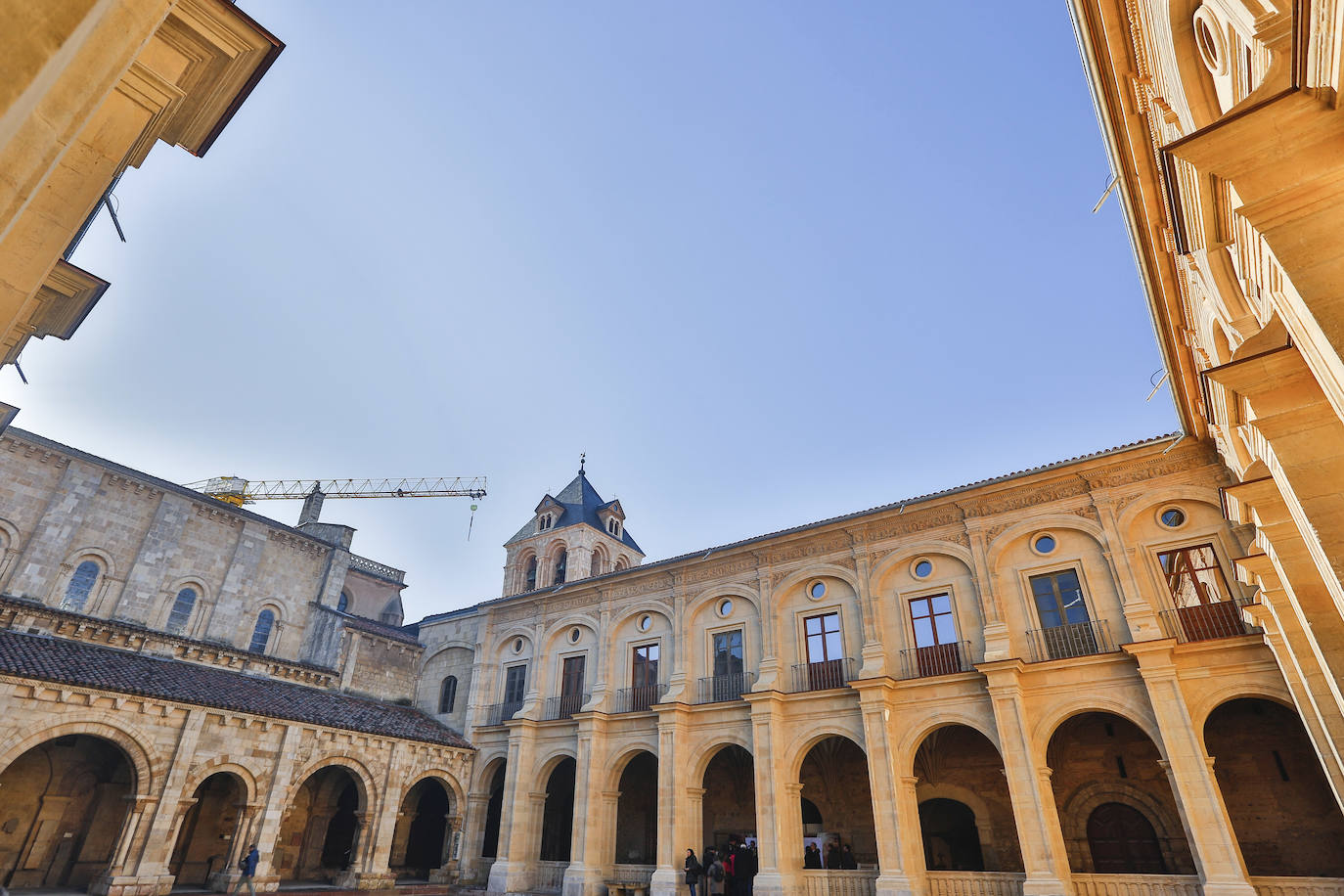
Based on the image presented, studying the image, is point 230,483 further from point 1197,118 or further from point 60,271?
point 1197,118

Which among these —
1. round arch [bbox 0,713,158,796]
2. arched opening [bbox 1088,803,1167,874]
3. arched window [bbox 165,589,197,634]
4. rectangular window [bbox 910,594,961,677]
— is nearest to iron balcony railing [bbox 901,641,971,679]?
rectangular window [bbox 910,594,961,677]

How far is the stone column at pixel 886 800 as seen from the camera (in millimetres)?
14602

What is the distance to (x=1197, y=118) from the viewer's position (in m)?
6.24

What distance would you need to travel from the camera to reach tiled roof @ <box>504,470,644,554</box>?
121 ft

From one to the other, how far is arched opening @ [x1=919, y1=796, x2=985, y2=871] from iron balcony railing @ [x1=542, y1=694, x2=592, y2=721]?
1046 centimetres

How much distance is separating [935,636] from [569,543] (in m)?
22.2

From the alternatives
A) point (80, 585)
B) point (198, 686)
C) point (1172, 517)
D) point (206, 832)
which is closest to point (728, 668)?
point (1172, 517)

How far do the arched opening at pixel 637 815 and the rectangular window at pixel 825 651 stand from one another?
721 centimetres

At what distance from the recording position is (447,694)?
2611 cm

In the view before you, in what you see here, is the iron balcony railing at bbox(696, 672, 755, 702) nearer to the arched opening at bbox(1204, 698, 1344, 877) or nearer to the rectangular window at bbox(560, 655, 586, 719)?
the rectangular window at bbox(560, 655, 586, 719)

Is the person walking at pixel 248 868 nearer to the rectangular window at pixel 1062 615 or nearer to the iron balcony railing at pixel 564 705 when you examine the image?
the iron balcony railing at pixel 564 705

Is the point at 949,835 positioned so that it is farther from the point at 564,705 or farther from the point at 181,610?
the point at 181,610

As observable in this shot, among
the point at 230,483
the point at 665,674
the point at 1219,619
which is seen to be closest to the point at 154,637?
the point at 665,674

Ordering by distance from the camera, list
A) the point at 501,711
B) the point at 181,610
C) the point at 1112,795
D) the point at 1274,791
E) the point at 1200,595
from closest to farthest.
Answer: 1. the point at 1274,791
2. the point at 1200,595
3. the point at 1112,795
4. the point at 181,610
5. the point at 501,711
